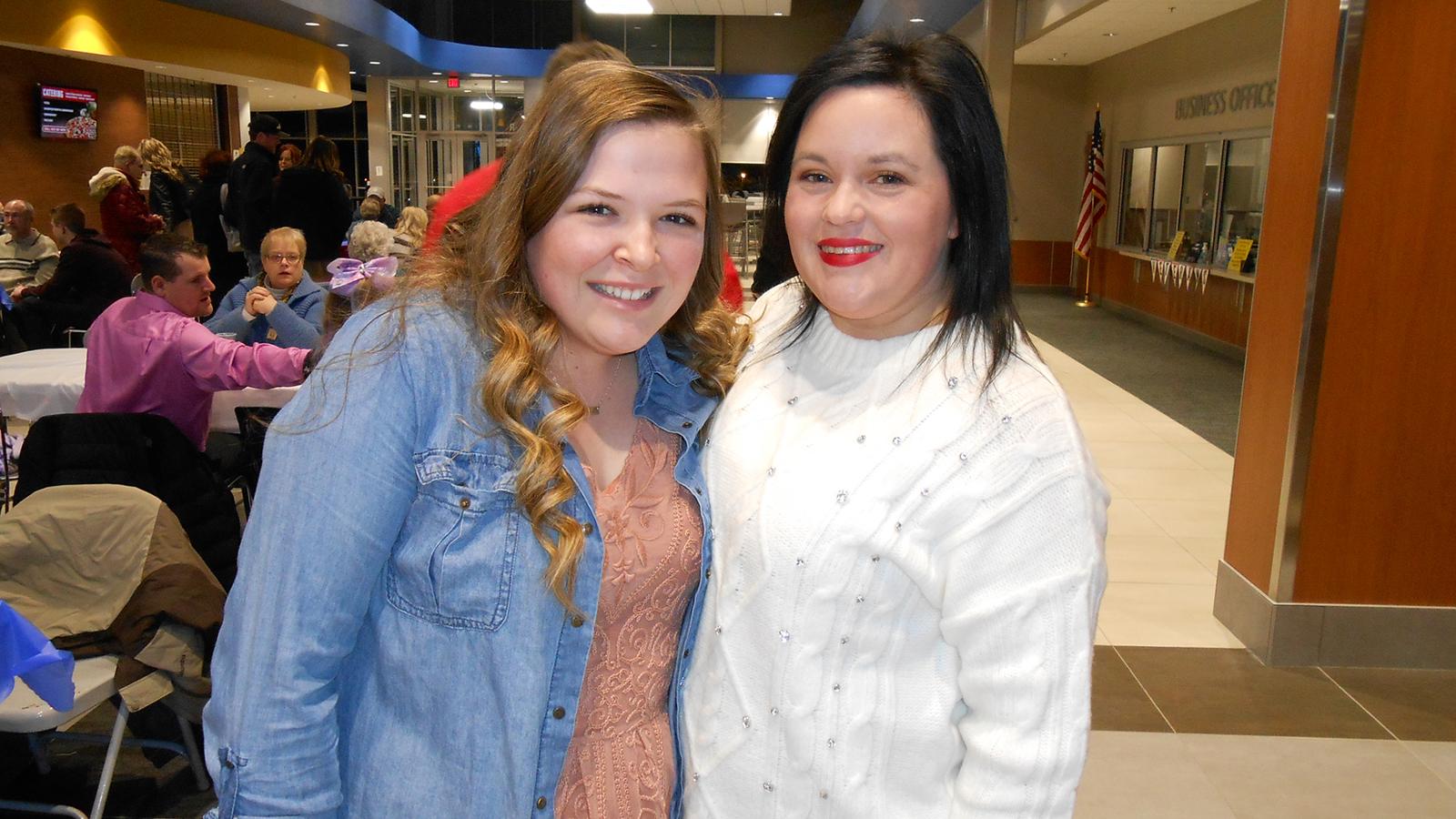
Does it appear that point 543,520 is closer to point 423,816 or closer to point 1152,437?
point 423,816

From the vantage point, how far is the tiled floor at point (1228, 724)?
292 centimetres

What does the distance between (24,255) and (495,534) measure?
329 inches

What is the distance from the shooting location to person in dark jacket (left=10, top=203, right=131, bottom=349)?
6473 mm

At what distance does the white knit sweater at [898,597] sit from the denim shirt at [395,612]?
0.70 ft

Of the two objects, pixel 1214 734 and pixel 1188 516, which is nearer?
pixel 1214 734

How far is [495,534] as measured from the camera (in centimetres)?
122

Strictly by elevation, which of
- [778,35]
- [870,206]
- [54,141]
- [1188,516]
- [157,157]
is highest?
[778,35]

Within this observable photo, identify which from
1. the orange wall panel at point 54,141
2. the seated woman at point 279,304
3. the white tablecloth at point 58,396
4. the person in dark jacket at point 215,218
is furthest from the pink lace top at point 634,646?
the orange wall panel at point 54,141

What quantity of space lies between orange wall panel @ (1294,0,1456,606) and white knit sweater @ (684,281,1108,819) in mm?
2704

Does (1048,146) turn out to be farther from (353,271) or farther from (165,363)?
(165,363)

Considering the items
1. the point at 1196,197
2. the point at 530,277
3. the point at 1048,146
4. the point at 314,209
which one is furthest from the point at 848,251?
the point at 1048,146

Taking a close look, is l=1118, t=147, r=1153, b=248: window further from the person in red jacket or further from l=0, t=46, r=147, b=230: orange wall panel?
l=0, t=46, r=147, b=230: orange wall panel

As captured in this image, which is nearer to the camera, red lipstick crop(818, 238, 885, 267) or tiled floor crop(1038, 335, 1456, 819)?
red lipstick crop(818, 238, 885, 267)

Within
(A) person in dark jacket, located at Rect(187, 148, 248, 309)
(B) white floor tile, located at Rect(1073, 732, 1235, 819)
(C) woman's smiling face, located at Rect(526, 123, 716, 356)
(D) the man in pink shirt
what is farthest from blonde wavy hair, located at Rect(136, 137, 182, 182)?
(C) woman's smiling face, located at Rect(526, 123, 716, 356)
